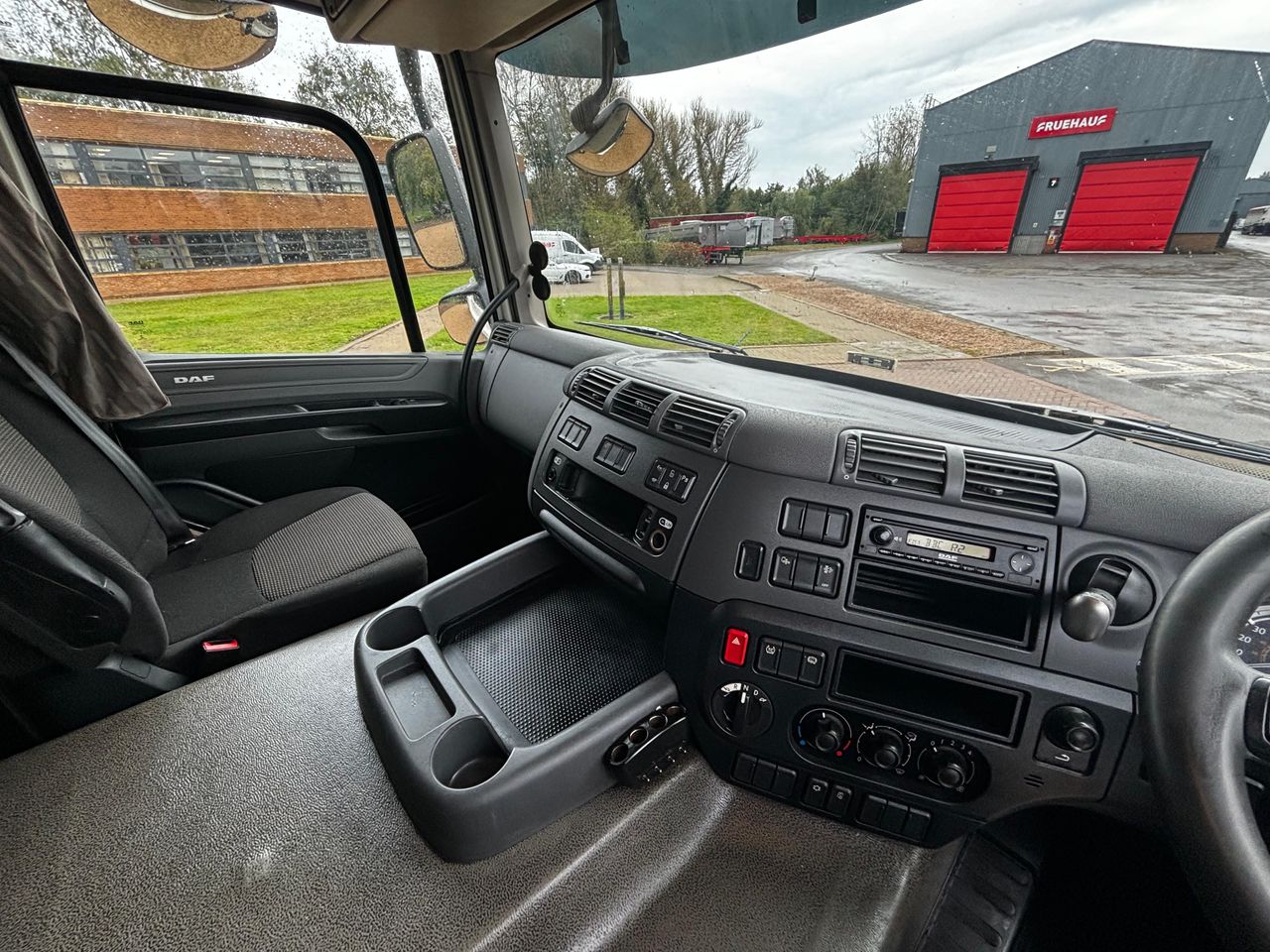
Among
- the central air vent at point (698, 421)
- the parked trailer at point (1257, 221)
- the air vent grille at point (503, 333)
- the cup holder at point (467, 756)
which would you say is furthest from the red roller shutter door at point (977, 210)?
the air vent grille at point (503, 333)

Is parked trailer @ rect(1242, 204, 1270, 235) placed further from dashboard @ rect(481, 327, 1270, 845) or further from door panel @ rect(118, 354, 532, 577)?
door panel @ rect(118, 354, 532, 577)

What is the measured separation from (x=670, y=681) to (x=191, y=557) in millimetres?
1521

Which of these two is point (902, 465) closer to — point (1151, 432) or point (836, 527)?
point (836, 527)

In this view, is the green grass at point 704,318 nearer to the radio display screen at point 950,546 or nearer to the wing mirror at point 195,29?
the radio display screen at point 950,546

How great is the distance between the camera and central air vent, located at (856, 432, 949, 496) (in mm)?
890

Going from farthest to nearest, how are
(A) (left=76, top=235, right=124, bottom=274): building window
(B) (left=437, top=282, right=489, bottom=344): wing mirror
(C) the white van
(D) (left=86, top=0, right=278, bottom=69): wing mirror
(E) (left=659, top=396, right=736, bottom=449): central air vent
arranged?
(B) (left=437, top=282, right=489, bottom=344): wing mirror
(C) the white van
(A) (left=76, top=235, right=124, bottom=274): building window
(D) (left=86, top=0, right=278, bottom=69): wing mirror
(E) (left=659, top=396, right=736, bottom=449): central air vent

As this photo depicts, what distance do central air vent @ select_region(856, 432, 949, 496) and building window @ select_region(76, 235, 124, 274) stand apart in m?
2.62

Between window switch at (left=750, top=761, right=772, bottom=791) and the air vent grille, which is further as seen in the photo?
the air vent grille

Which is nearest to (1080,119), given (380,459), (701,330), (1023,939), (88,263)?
(701,330)

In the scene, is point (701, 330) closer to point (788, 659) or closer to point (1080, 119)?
point (1080, 119)

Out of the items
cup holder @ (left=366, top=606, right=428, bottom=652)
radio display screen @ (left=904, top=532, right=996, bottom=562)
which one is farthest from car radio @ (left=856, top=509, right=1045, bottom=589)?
cup holder @ (left=366, top=606, right=428, bottom=652)

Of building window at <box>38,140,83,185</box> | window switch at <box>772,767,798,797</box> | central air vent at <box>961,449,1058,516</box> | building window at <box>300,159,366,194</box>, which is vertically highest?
building window at <box>38,140,83,185</box>

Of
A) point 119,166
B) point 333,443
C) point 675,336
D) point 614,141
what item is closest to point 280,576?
point 333,443

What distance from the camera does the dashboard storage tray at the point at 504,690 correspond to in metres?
0.90
